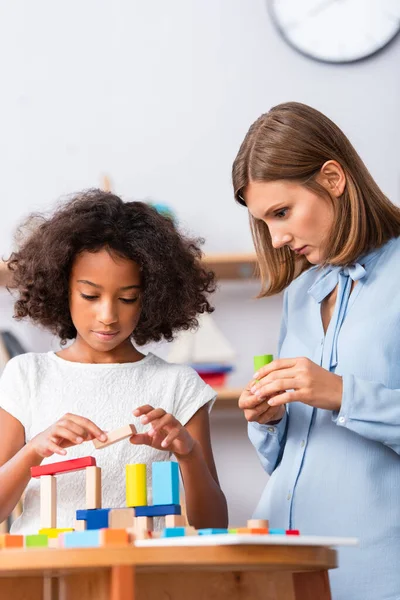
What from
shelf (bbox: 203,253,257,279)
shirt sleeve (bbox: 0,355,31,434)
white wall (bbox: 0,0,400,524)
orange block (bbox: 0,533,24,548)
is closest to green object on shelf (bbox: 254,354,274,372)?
shirt sleeve (bbox: 0,355,31,434)

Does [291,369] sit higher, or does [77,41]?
[77,41]

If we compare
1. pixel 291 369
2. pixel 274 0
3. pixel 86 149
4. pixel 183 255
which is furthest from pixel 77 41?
pixel 291 369

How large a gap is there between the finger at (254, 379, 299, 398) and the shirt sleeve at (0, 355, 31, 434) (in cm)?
39

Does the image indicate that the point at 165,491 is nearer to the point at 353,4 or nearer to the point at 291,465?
the point at 291,465

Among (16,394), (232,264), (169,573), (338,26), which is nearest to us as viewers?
(169,573)

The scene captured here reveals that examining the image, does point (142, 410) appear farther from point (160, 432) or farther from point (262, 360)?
point (262, 360)

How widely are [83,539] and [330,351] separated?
571 mm

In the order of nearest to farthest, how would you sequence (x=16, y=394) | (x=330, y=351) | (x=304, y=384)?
(x=304, y=384), (x=330, y=351), (x=16, y=394)

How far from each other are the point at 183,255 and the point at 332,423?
456mm

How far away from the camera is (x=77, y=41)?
268 centimetres

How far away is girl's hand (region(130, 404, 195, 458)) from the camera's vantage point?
1239 millimetres

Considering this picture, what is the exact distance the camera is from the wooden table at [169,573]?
33.9 inches

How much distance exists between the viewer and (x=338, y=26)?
2633 mm

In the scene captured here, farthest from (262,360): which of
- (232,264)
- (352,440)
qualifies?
(232,264)
